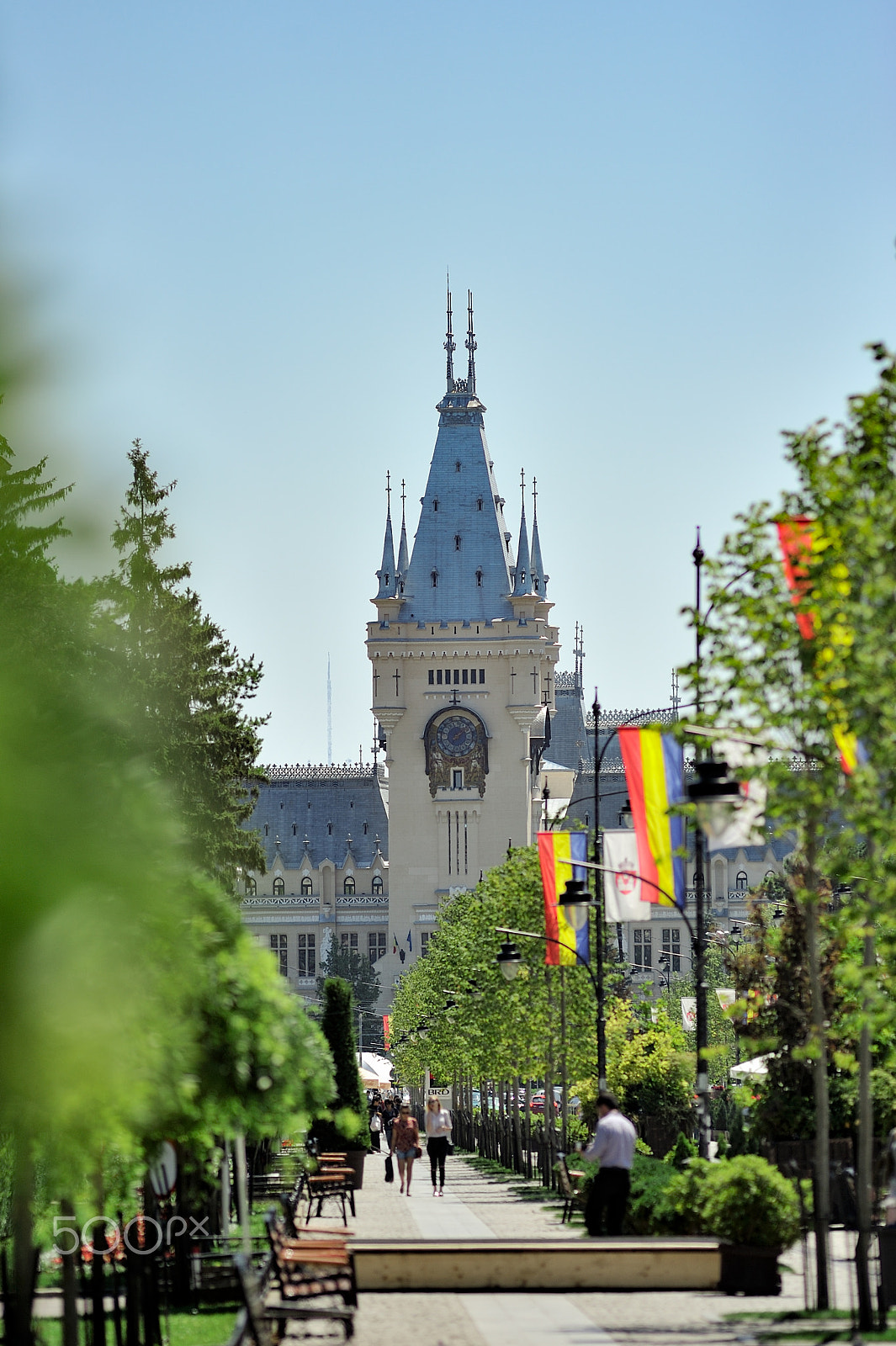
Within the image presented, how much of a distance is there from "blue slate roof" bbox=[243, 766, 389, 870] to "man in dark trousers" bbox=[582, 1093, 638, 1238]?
6561 inches

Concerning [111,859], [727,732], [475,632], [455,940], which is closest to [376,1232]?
[727,732]

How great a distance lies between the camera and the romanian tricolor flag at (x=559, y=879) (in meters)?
36.1

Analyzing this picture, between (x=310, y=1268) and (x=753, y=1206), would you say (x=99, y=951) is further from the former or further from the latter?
(x=753, y=1206)

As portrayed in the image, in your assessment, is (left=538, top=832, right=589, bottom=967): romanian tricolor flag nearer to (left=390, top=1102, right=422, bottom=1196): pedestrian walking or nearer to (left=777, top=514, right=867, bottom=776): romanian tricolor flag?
(left=390, top=1102, right=422, bottom=1196): pedestrian walking

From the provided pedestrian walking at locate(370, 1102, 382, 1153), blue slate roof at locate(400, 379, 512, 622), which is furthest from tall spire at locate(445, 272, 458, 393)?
pedestrian walking at locate(370, 1102, 382, 1153)

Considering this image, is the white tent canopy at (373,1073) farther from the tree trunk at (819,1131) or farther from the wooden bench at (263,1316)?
the wooden bench at (263,1316)

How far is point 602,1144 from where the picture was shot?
850 inches

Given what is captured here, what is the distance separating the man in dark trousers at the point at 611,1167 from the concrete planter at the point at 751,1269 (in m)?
2.81

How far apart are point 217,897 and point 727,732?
7.21 metres

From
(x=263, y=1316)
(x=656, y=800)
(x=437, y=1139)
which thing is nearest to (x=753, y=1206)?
(x=263, y=1316)

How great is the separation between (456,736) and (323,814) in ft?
133

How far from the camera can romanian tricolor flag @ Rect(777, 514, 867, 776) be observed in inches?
607

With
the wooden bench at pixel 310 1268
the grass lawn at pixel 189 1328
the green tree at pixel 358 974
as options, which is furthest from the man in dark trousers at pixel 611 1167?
the green tree at pixel 358 974

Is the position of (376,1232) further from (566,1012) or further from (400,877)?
(400,877)
